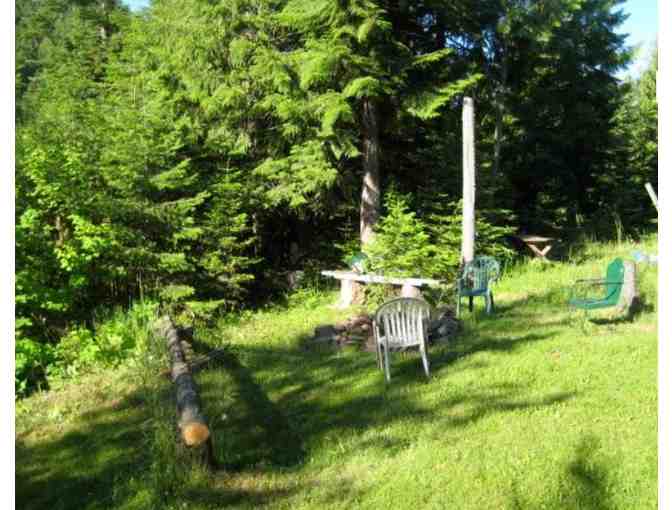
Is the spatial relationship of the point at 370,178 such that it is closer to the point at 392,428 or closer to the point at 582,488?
the point at 392,428

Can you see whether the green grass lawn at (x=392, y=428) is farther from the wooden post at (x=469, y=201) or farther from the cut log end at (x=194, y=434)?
the wooden post at (x=469, y=201)

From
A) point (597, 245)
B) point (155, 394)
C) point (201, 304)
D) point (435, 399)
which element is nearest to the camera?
point (435, 399)

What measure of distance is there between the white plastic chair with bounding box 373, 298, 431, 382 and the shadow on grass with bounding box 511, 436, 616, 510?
2.27 m

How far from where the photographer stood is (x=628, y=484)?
3.47 m

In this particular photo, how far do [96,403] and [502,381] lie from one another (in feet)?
15.2

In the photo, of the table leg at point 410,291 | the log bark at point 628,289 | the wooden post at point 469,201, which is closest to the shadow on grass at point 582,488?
the log bark at point 628,289

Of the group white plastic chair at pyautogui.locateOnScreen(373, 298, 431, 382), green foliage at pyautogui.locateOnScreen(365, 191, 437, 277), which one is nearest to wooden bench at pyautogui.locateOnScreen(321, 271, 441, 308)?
green foliage at pyautogui.locateOnScreen(365, 191, 437, 277)

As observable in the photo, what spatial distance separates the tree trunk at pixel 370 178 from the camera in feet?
38.0

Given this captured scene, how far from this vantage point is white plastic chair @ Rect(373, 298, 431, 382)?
5.95 meters

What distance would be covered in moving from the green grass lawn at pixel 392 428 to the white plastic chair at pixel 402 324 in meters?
0.37

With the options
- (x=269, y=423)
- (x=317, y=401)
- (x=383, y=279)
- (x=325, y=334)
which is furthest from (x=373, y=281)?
(x=269, y=423)

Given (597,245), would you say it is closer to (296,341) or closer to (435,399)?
(296,341)

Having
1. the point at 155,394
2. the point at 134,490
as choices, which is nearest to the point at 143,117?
the point at 155,394

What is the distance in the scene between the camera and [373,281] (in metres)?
10.2
